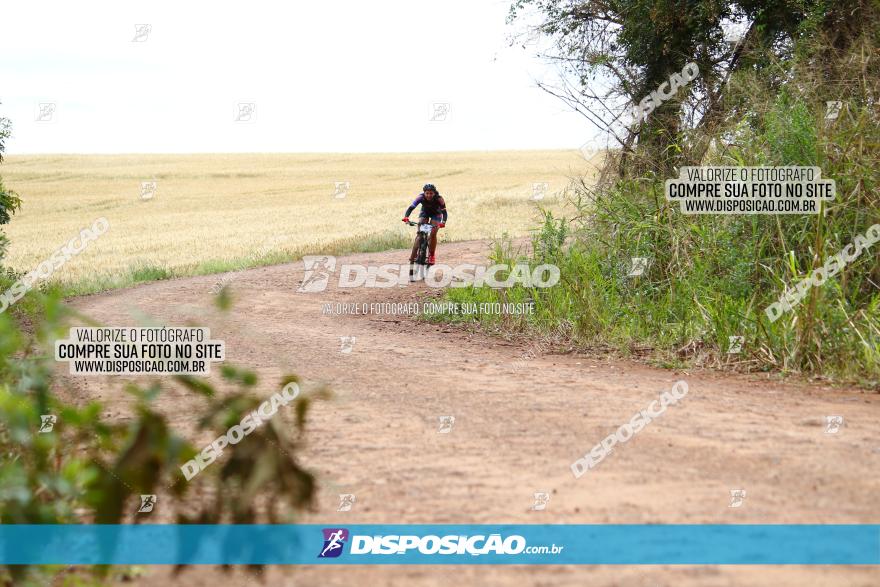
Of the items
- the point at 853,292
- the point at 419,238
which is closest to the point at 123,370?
the point at 853,292

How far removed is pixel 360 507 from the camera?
4.82 metres

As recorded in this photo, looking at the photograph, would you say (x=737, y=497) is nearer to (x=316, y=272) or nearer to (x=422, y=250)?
(x=422, y=250)

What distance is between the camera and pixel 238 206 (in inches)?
1935

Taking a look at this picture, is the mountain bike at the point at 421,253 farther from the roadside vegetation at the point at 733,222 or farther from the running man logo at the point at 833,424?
Answer: the running man logo at the point at 833,424

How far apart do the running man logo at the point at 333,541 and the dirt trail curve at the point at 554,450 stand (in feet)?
0.50

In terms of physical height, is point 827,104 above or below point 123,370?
above

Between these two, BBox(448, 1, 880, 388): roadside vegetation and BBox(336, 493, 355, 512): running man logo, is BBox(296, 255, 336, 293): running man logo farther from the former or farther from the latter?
BBox(336, 493, 355, 512): running man logo

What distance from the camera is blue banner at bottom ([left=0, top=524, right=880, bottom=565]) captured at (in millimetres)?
4098

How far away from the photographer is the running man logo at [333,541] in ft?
14.2

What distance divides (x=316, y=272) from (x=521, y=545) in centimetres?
1611

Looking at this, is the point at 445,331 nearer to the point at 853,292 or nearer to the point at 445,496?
the point at 853,292

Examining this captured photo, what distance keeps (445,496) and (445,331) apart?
7770 millimetres

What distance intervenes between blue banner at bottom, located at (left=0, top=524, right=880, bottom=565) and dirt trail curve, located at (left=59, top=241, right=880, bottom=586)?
89 millimetres

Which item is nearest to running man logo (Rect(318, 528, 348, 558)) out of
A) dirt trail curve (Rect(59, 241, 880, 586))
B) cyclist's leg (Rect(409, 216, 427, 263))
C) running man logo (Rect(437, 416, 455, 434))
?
dirt trail curve (Rect(59, 241, 880, 586))
